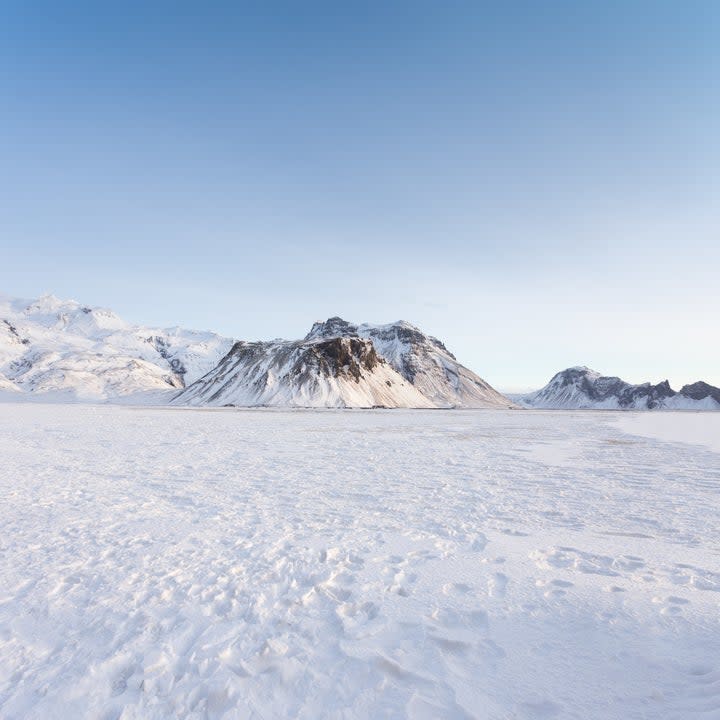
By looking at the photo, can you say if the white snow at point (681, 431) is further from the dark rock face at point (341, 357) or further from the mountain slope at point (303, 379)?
the dark rock face at point (341, 357)

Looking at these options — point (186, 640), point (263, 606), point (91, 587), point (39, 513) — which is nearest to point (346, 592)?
point (263, 606)

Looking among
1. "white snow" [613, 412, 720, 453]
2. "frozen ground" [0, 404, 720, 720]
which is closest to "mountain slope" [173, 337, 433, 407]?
"white snow" [613, 412, 720, 453]

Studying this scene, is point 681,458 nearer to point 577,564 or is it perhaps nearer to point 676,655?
point 577,564

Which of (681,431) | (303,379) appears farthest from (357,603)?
(303,379)

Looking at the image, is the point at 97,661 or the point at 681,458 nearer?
the point at 97,661

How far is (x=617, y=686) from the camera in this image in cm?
476

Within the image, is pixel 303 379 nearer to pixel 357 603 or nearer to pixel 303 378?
pixel 303 378

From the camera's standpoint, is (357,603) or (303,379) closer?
(357,603)

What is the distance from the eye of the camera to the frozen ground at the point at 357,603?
4645 mm

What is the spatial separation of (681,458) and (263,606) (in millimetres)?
24005

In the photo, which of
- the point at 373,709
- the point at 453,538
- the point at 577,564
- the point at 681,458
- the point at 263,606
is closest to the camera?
the point at 373,709

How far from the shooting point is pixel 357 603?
21.7ft

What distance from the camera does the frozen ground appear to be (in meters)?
4.64

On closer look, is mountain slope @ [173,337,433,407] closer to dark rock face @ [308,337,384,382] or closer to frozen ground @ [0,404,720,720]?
dark rock face @ [308,337,384,382]
